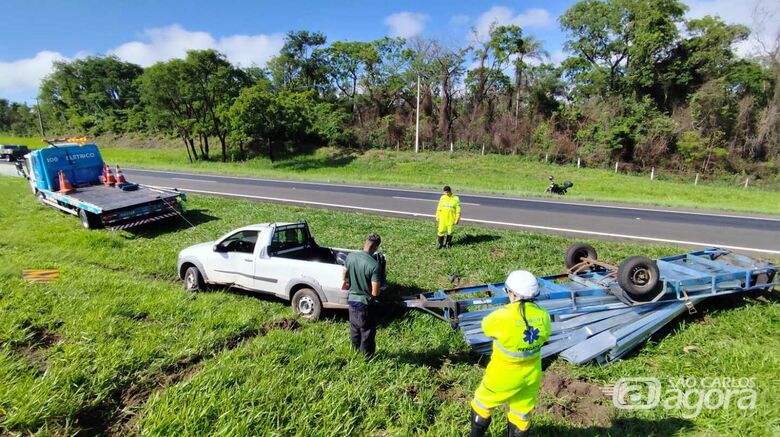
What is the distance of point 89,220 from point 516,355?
1318 centimetres

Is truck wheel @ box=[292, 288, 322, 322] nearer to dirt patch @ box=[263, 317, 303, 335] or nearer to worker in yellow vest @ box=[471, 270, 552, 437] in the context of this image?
dirt patch @ box=[263, 317, 303, 335]

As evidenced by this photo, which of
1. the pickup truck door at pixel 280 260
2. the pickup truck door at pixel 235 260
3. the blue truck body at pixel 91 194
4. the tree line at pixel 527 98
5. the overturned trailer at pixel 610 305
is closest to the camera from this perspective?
the overturned trailer at pixel 610 305

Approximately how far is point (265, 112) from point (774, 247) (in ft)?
112

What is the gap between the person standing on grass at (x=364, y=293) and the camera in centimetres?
482

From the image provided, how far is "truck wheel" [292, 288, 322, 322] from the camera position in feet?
20.5

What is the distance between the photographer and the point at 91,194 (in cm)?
1273

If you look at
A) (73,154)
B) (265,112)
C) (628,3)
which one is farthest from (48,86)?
(628,3)

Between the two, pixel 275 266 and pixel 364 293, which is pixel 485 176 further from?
pixel 364 293

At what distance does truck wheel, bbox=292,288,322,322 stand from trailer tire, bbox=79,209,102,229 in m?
9.17

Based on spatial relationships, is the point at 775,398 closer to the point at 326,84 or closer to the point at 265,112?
the point at 265,112

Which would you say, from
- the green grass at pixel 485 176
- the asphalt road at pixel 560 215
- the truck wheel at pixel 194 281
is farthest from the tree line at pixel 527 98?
the truck wheel at pixel 194 281

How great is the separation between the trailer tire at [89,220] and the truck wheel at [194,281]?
20.9ft

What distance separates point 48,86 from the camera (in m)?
64.7

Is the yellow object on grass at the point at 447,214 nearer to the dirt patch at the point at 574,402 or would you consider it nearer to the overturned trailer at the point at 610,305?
the overturned trailer at the point at 610,305
